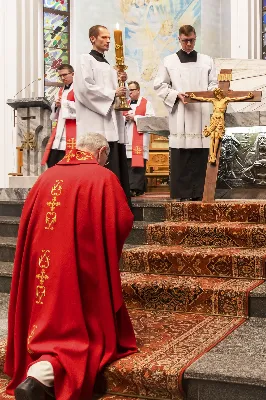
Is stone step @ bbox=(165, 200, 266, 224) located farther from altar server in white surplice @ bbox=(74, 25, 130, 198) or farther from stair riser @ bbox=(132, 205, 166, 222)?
altar server in white surplice @ bbox=(74, 25, 130, 198)

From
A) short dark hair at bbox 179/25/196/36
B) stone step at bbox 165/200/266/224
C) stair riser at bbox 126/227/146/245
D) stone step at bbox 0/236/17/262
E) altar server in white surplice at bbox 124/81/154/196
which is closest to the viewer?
stone step at bbox 165/200/266/224

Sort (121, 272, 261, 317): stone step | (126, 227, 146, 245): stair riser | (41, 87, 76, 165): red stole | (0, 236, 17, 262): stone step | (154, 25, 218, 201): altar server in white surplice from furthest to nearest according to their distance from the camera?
(41, 87, 76, 165): red stole
(154, 25, 218, 201): altar server in white surplice
(0, 236, 17, 262): stone step
(126, 227, 146, 245): stair riser
(121, 272, 261, 317): stone step

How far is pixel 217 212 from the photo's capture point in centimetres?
652

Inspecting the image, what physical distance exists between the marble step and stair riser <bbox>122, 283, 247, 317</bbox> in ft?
7.75

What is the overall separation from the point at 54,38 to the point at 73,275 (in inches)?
421

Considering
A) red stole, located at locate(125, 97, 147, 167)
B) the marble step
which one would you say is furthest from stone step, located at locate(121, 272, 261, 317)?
red stole, located at locate(125, 97, 147, 167)

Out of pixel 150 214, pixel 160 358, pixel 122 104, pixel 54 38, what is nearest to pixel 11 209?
pixel 150 214

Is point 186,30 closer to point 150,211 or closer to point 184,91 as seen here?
point 184,91

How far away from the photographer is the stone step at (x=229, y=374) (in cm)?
362

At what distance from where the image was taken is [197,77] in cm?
783

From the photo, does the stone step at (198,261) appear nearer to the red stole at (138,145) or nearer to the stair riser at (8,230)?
the stair riser at (8,230)

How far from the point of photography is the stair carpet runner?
3.98m

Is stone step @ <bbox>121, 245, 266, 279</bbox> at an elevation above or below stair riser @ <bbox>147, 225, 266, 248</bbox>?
below

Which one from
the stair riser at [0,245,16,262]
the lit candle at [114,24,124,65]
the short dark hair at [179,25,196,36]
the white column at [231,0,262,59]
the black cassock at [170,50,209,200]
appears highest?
the white column at [231,0,262,59]
